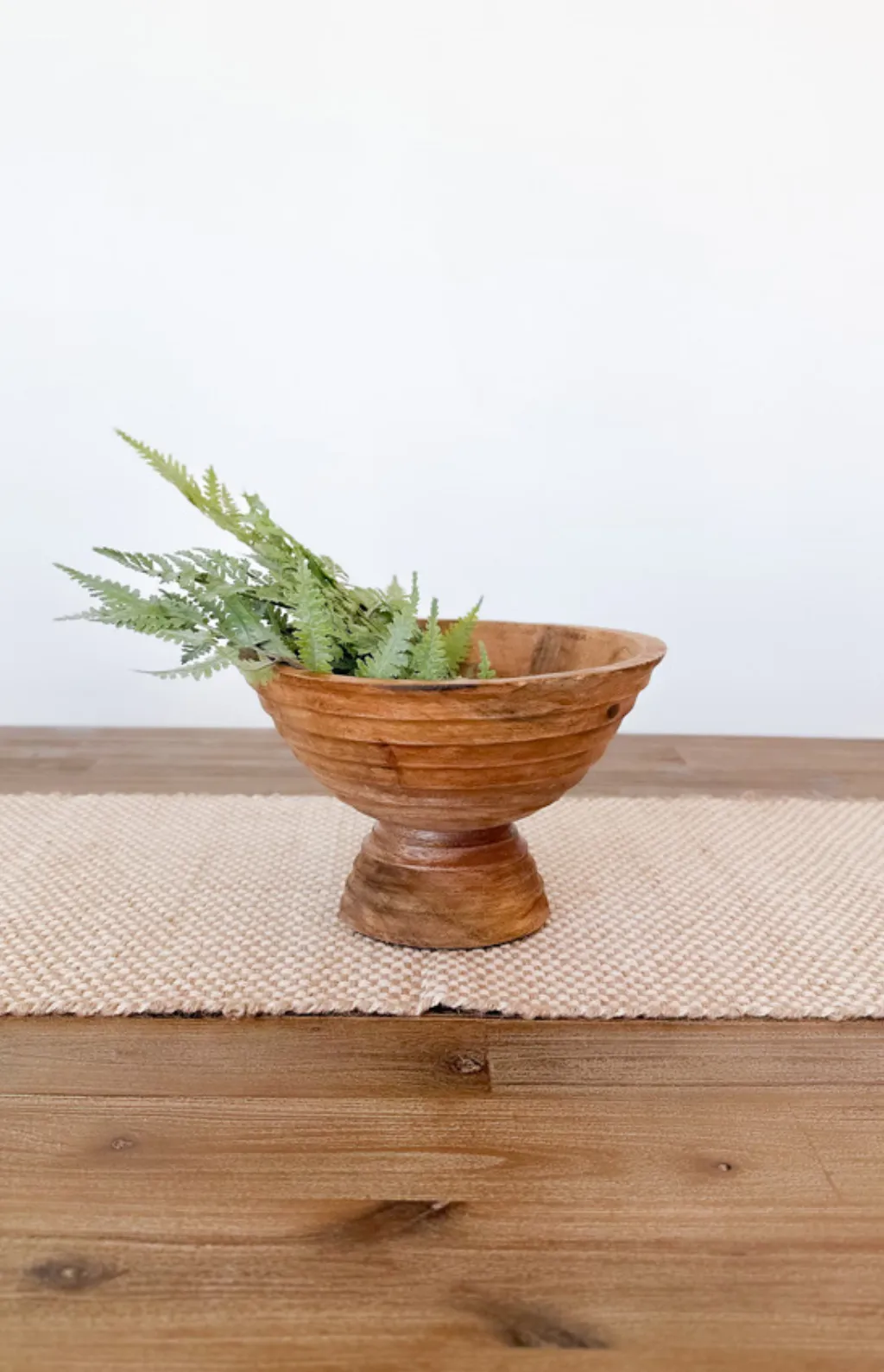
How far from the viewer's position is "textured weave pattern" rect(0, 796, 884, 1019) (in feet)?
2.23

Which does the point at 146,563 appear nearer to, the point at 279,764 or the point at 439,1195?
the point at 439,1195

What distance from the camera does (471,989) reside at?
69 centimetres

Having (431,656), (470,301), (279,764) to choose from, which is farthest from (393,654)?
(470,301)

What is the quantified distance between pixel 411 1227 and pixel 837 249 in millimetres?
1592

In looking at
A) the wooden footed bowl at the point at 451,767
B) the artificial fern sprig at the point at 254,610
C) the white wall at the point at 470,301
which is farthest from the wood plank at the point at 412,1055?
the white wall at the point at 470,301

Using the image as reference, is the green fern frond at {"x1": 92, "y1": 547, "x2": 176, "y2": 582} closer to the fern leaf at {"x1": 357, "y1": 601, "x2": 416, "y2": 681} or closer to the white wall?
the fern leaf at {"x1": 357, "y1": 601, "x2": 416, "y2": 681}

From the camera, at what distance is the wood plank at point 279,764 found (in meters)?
1.20

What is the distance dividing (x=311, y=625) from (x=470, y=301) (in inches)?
43.1

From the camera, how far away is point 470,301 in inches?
65.3

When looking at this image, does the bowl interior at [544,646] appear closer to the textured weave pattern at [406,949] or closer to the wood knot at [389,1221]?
the textured weave pattern at [406,949]

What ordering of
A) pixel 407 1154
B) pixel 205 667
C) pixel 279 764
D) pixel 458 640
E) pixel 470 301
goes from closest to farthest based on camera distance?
pixel 407 1154, pixel 205 667, pixel 458 640, pixel 279 764, pixel 470 301

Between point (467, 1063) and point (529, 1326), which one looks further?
point (467, 1063)

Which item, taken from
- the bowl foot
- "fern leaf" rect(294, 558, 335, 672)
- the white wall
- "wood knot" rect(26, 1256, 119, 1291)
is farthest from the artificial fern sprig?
the white wall

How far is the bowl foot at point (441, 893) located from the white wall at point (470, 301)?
983 mm
